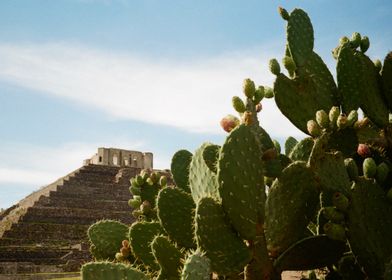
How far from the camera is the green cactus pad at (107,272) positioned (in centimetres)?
190

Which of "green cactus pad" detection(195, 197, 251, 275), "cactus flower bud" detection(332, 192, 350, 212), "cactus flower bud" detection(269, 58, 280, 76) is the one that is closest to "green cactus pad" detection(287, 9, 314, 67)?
"cactus flower bud" detection(269, 58, 280, 76)

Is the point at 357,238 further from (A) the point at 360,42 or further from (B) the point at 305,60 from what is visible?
(A) the point at 360,42

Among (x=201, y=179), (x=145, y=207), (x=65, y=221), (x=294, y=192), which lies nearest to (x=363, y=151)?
(x=294, y=192)

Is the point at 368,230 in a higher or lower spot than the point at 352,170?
lower

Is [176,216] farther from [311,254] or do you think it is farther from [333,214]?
[333,214]

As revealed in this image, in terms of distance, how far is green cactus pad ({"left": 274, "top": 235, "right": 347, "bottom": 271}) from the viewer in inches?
89.2

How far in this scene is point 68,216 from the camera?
24.4 metres

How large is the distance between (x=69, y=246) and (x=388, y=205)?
69.1ft

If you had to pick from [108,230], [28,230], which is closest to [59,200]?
[28,230]

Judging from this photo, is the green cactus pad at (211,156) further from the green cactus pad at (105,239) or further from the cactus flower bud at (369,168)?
the green cactus pad at (105,239)

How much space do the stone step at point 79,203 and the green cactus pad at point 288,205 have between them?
81.5ft

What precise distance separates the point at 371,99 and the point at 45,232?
71.8 ft

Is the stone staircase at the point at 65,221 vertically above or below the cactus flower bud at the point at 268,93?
below

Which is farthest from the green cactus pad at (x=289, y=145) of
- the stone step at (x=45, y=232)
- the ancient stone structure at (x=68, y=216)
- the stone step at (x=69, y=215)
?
the stone step at (x=69, y=215)
